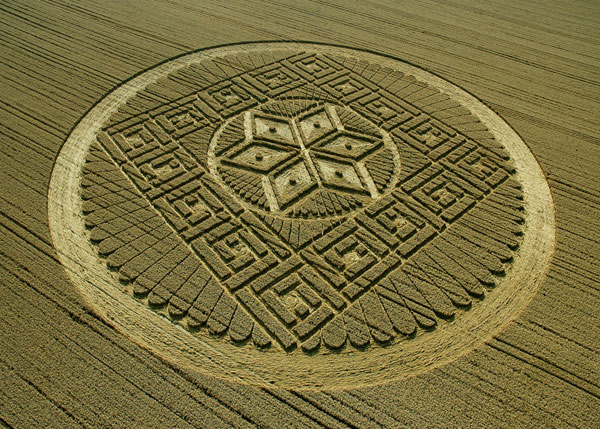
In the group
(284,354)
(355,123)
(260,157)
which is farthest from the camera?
(355,123)

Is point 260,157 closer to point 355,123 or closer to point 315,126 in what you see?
point 315,126

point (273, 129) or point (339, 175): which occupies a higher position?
point (273, 129)

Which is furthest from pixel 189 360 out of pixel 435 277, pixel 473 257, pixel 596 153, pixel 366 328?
pixel 596 153

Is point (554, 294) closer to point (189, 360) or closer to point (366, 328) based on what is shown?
point (366, 328)

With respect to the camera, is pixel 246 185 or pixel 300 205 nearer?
pixel 300 205

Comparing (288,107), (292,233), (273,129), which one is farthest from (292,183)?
(288,107)

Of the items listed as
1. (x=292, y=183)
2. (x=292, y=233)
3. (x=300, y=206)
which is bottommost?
(x=292, y=233)

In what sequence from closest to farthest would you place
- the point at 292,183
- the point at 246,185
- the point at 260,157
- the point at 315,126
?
the point at 246,185 → the point at 292,183 → the point at 260,157 → the point at 315,126
